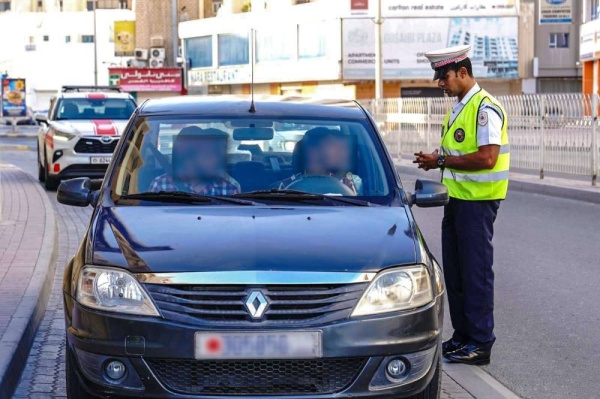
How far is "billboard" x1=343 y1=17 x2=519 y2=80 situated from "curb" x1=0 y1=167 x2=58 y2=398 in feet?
188

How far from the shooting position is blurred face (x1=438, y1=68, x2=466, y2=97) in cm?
697

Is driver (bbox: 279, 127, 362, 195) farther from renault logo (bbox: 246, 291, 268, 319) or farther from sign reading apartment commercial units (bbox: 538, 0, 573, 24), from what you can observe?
sign reading apartment commercial units (bbox: 538, 0, 573, 24)

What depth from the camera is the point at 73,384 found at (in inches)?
200

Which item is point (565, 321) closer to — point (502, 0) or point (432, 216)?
point (432, 216)

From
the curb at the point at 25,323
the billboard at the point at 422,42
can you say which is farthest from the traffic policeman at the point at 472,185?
the billboard at the point at 422,42

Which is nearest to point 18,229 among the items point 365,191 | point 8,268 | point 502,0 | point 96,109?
point 8,268

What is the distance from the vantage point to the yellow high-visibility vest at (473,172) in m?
6.95

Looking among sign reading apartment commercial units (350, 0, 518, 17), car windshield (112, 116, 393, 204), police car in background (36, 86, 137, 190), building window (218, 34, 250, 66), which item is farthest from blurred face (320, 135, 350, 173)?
building window (218, 34, 250, 66)

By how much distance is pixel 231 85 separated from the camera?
80.1 m

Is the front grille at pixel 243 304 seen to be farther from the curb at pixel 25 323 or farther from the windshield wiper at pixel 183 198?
the curb at pixel 25 323

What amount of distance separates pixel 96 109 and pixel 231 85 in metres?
58.0

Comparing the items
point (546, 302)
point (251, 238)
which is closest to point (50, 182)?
point (546, 302)

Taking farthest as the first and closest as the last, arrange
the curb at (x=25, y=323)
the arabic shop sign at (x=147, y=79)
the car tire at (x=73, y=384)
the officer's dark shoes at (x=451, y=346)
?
the arabic shop sign at (x=147, y=79) → the officer's dark shoes at (x=451, y=346) → the curb at (x=25, y=323) → the car tire at (x=73, y=384)

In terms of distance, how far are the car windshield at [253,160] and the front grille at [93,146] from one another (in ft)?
48.5
